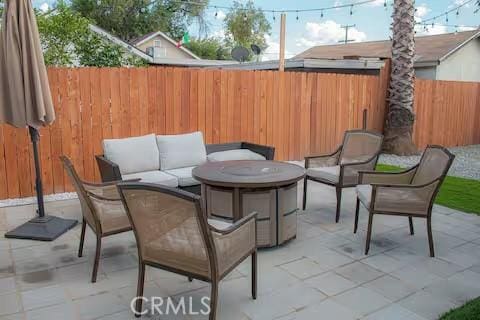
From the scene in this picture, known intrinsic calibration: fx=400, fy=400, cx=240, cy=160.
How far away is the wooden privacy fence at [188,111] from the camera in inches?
212

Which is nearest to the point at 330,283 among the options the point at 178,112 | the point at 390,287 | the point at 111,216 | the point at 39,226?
the point at 390,287

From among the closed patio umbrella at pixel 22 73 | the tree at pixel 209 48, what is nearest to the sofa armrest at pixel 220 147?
the closed patio umbrella at pixel 22 73

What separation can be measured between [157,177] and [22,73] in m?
1.76

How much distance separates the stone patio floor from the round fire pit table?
196 mm

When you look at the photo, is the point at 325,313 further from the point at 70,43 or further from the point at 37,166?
the point at 70,43

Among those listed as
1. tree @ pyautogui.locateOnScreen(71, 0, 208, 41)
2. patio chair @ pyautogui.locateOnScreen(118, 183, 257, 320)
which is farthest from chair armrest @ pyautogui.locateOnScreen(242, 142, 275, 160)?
tree @ pyautogui.locateOnScreen(71, 0, 208, 41)

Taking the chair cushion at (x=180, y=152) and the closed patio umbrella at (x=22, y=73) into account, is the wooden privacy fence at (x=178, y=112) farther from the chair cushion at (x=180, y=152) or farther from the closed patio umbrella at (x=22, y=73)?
the closed patio umbrella at (x=22, y=73)

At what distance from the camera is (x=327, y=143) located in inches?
327

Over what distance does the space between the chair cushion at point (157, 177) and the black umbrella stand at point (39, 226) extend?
82 centimetres

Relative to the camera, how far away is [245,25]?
30.0m

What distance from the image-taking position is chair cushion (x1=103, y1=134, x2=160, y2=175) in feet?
15.9

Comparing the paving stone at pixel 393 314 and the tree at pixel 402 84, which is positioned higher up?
the tree at pixel 402 84

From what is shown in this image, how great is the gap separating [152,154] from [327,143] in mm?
4342

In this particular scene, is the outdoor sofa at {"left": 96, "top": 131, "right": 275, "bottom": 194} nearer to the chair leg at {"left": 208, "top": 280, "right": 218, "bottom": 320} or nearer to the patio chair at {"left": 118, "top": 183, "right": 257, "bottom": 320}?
the patio chair at {"left": 118, "top": 183, "right": 257, "bottom": 320}
